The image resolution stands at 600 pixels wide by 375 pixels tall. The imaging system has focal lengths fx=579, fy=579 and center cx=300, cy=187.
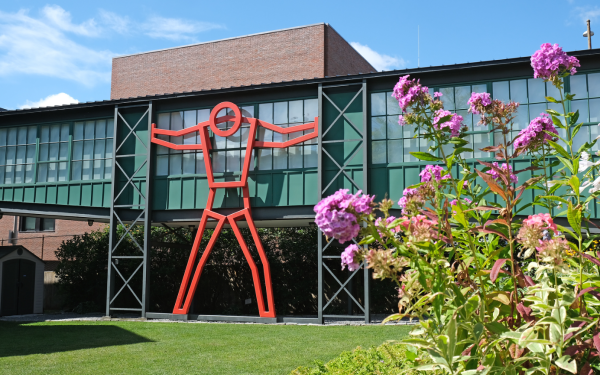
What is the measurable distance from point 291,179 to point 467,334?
1269 centimetres

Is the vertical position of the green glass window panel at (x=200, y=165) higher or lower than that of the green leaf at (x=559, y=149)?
higher

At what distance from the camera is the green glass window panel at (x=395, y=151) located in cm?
1480

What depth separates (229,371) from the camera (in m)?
8.13

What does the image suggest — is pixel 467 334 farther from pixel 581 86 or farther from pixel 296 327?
pixel 581 86

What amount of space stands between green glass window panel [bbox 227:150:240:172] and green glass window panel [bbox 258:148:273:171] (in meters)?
0.64

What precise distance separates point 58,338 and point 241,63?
68.2 feet

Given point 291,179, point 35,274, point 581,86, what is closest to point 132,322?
Answer: point 291,179

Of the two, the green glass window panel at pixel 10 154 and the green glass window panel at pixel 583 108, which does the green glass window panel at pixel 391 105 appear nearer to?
the green glass window panel at pixel 583 108

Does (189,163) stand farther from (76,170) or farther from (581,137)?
(581,137)

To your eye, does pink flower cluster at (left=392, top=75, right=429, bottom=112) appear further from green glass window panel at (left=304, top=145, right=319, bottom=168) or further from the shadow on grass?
green glass window panel at (left=304, top=145, right=319, bottom=168)

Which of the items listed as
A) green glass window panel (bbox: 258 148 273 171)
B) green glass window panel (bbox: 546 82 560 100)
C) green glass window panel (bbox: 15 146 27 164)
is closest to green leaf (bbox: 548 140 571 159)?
green glass window panel (bbox: 546 82 560 100)

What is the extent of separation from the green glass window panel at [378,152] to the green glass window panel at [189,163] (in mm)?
5293

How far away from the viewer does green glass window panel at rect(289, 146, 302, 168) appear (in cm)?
1588

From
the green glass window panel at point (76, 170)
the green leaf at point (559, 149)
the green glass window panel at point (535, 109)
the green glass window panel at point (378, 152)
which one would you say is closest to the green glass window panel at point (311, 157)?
the green glass window panel at point (378, 152)
